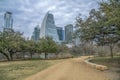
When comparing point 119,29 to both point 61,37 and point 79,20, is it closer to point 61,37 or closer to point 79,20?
point 79,20

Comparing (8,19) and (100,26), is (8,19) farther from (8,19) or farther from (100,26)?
(100,26)

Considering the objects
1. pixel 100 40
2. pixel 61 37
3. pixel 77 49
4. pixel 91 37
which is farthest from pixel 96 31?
pixel 61 37

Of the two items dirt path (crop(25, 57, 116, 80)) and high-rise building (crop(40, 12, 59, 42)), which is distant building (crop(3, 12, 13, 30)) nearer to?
high-rise building (crop(40, 12, 59, 42))

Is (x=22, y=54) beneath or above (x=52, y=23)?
beneath

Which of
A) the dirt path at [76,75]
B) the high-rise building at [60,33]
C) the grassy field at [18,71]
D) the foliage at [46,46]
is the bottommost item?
the grassy field at [18,71]

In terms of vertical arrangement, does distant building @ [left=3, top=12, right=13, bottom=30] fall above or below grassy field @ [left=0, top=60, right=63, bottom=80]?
above

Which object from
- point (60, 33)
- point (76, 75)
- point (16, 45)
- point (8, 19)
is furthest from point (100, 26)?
point (60, 33)

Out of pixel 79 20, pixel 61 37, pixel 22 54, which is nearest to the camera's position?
pixel 79 20

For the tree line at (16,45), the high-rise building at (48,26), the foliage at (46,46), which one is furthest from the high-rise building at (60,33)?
the foliage at (46,46)

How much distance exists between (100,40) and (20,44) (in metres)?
23.8

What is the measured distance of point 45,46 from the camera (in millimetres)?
44562

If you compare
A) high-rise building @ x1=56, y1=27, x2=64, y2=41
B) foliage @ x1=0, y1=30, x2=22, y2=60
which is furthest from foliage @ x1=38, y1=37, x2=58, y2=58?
high-rise building @ x1=56, y1=27, x2=64, y2=41

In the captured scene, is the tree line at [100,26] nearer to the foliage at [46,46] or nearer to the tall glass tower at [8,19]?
the foliage at [46,46]

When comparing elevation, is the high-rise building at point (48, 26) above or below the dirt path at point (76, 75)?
above
